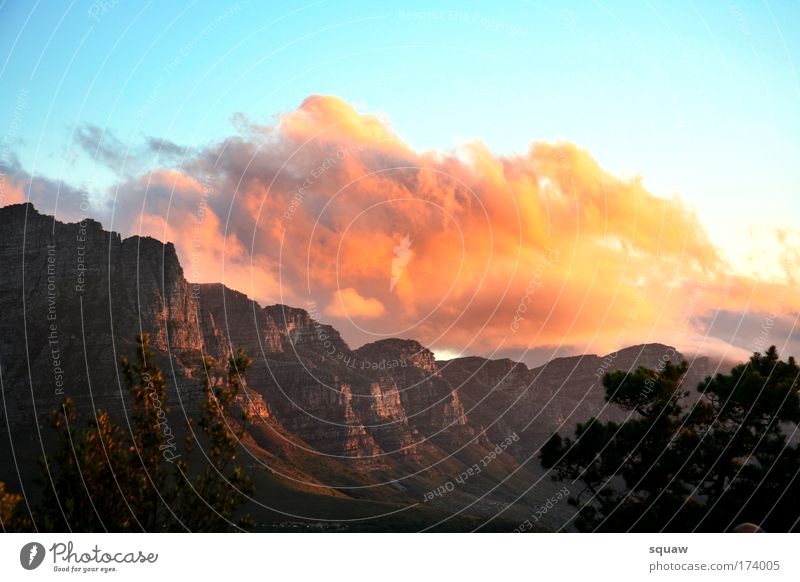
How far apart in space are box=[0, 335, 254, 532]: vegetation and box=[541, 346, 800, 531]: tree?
25340mm

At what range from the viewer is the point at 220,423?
36.0 meters

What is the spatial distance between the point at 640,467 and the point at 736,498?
7.35 metres

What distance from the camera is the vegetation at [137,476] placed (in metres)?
33.3

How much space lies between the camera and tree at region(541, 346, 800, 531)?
157 ft

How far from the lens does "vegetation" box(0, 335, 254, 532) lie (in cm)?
3331

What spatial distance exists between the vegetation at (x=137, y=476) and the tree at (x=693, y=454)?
25340mm

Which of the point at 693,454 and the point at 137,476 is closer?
the point at 137,476

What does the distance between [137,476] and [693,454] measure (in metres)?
32.9

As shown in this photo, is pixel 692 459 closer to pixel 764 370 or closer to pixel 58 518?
pixel 764 370

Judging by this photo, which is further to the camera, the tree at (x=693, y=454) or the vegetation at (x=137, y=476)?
the tree at (x=693, y=454)

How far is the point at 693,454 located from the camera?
51375 millimetres

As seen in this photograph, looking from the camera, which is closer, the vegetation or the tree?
the vegetation

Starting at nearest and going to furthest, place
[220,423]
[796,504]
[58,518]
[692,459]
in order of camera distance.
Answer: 1. [58,518]
2. [220,423]
3. [796,504]
4. [692,459]
